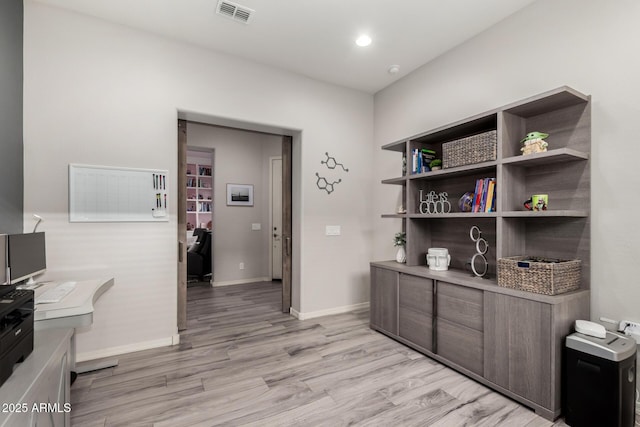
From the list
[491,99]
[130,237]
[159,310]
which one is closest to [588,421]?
[491,99]

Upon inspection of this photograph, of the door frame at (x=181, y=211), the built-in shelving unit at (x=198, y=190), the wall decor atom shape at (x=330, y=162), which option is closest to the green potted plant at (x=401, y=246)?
the wall decor atom shape at (x=330, y=162)

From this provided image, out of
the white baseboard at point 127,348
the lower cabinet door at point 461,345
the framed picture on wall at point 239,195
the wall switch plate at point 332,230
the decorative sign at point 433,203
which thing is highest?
the framed picture on wall at point 239,195

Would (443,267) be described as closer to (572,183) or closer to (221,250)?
(572,183)

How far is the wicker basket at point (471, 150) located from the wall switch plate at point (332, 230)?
63.5 inches

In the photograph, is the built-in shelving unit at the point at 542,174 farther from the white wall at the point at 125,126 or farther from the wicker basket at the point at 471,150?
the white wall at the point at 125,126

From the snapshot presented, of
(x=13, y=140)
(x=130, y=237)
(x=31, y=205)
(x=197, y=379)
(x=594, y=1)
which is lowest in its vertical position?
(x=197, y=379)

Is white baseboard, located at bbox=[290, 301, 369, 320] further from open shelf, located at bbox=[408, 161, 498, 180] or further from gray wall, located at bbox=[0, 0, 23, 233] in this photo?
gray wall, located at bbox=[0, 0, 23, 233]

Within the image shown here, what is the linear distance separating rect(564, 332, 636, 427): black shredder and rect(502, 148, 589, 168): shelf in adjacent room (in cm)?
116

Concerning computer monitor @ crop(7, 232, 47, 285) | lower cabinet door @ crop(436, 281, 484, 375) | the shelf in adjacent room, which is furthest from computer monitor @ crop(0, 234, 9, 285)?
the shelf in adjacent room

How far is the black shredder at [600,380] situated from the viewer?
167 cm

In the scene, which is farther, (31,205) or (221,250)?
(221,250)

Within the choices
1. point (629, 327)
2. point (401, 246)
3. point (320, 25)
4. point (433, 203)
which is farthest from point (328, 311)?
point (320, 25)

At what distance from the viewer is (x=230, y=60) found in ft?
10.8

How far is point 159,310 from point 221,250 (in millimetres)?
2649
